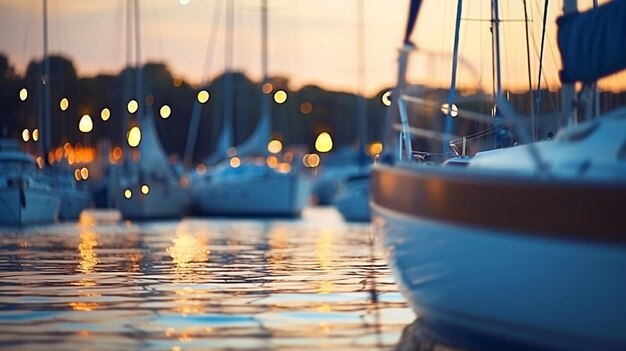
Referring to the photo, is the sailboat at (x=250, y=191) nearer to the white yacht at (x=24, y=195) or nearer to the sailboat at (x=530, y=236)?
the white yacht at (x=24, y=195)

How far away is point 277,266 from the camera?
22.0 m

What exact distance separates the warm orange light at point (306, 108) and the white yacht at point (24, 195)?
59557 millimetres

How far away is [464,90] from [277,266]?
4.20 meters

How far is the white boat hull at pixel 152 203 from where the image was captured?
47344 mm

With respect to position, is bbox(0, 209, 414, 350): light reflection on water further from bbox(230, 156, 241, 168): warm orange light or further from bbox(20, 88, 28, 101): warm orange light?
bbox(230, 156, 241, 168): warm orange light

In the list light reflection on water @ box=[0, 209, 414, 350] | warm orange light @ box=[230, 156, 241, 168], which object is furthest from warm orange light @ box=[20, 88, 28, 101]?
light reflection on water @ box=[0, 209, 414, 350]

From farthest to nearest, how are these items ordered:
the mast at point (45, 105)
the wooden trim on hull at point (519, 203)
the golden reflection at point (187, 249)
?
1. the mast at point (45, 105)
2. the golden reflection at point (187, 249)
3. the wooden trim on hull at point (519, 203)

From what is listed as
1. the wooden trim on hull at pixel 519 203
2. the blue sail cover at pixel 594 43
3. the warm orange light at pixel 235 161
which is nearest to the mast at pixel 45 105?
the warm orange light at pixel 235 161

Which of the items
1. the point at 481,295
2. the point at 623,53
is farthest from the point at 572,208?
the point at 623,53

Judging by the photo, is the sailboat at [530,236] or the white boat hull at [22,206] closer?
the sailboat at [530,236]

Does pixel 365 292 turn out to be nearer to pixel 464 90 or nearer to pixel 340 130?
pixel 464 90

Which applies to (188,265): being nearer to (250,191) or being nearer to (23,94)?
(23,94)

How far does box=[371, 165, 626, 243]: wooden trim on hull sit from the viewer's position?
33.3 feet

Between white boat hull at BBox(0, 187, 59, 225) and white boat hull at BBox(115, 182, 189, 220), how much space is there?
5873 mm
